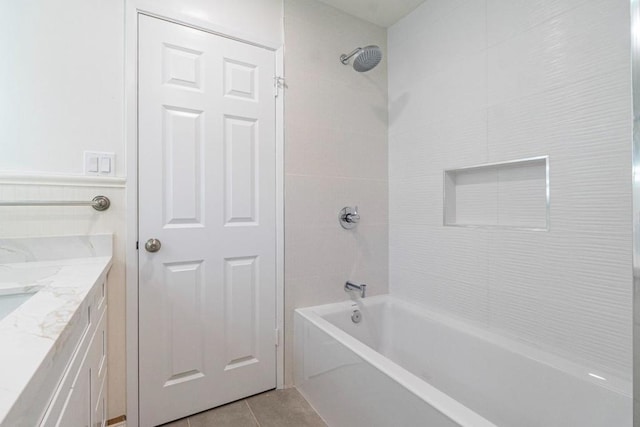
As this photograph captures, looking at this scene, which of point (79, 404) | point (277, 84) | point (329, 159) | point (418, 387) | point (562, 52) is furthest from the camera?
point (329, 159)

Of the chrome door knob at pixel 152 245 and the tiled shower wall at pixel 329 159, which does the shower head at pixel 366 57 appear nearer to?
the tiled shower wall at pixel 329 159

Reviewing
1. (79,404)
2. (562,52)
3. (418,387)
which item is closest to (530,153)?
(562,52)

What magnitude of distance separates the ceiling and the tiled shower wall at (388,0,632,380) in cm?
8

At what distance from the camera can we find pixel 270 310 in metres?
1.77

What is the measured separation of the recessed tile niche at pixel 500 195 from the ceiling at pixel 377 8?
1121 millimetres

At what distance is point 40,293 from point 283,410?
4.20ft

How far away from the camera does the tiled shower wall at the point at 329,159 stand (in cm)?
183

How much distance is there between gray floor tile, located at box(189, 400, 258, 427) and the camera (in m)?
1.50

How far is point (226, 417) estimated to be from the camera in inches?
60.9

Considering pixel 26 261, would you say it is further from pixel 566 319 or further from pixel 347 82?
pixel 566 319

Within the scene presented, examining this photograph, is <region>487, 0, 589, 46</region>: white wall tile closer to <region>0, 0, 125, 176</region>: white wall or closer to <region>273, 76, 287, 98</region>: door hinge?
<region>273, 76, 287, 98</region>: door hinge

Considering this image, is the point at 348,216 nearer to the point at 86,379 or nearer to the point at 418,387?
the point at 418,387

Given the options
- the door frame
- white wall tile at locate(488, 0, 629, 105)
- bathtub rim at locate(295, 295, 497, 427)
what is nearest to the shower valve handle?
bathtub rim at locate(295, 295, 497, 427)

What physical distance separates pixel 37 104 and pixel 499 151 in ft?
6.98
